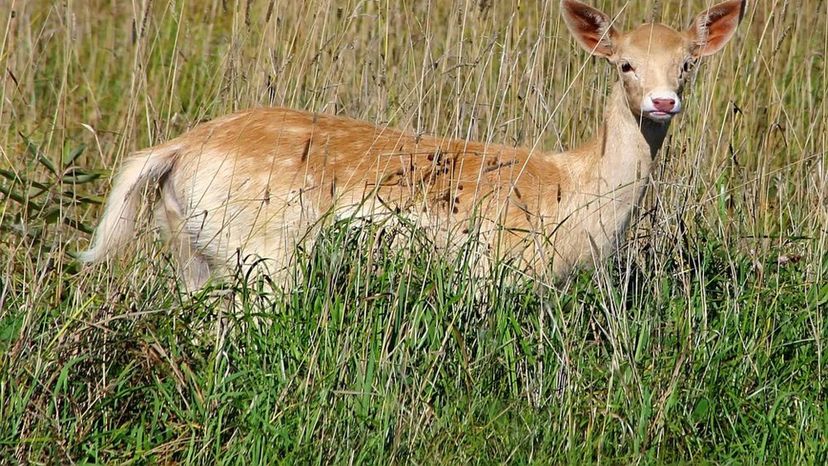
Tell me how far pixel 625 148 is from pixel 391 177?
89 cm

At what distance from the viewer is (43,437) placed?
3.26m

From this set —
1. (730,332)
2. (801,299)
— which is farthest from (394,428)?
(801,299)

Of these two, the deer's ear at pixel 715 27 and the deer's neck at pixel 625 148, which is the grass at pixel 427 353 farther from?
the deer's ear at pixel 715 27

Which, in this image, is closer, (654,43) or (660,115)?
(660,115)

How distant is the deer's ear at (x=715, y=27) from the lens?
4656 millimetres

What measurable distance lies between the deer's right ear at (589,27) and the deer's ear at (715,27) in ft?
1.01

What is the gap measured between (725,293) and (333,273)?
4.42ft

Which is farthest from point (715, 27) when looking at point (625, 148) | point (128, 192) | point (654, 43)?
point (128, 192)

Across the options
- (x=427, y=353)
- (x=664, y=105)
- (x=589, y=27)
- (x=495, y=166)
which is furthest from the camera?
(x=589, y=27)

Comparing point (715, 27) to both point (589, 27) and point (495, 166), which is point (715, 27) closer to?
point (589, 27)

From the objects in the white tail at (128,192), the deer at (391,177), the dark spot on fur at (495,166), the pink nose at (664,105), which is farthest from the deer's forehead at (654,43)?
the white tail at (128,192)

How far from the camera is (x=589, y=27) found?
4719mm

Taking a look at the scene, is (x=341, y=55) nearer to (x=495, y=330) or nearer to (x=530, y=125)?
(x=530, y=125)

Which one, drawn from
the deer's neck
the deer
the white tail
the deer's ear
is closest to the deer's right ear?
the deer
